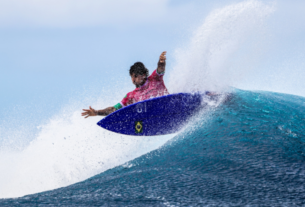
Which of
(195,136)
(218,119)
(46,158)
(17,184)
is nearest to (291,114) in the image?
(218,119)

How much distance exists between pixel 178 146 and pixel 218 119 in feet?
3.46

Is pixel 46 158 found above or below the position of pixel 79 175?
above

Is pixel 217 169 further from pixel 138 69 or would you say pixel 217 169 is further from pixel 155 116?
pixel 138 69

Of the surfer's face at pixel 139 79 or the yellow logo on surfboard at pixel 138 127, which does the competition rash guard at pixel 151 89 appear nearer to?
the surfer's face at pixel 139 79

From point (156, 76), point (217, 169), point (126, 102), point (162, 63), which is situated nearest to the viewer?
point (217, 169)

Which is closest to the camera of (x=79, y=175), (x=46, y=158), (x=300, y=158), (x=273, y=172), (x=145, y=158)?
(x=273, y=172)

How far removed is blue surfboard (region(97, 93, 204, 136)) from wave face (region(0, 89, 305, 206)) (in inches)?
12.3

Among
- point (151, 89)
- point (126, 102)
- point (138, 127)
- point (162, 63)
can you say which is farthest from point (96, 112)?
point (162, 63)

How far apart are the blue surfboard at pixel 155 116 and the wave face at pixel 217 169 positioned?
0.31m

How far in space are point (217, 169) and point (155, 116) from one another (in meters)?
2.07

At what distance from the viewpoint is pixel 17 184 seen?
236 inches

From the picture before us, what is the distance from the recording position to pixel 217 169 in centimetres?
411

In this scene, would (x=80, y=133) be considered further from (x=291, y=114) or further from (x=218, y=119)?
(x=291, y=114)

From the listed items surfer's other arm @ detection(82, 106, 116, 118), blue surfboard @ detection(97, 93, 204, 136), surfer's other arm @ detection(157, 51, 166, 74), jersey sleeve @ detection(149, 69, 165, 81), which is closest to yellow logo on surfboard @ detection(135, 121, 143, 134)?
blue surfboard @ detection(97, 93, 204, 136)
